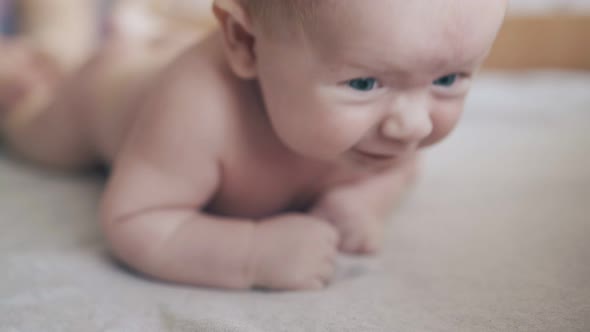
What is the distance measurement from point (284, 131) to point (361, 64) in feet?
0.42

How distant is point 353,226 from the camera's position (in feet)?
2.35

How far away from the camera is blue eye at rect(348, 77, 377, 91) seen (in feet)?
1.75

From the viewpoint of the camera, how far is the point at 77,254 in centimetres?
68

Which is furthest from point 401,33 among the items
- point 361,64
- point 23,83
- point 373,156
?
point 23,83

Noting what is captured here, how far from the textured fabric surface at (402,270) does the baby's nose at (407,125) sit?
0.55 feet

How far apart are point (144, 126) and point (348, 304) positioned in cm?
33

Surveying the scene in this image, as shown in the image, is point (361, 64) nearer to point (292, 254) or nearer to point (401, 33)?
point (401, 33)

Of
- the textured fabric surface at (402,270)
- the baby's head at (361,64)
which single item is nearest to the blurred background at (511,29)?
the textured fabric surface at (402,270)

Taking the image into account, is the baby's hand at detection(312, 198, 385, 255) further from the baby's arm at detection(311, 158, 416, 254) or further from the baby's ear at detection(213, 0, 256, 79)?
the baby's ear at detection(213, 0, 256, 79)

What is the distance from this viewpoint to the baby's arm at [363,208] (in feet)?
2.32

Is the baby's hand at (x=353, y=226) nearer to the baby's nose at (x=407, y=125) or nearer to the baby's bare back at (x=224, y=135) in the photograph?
the baby's bare back at (x=224, y=135)

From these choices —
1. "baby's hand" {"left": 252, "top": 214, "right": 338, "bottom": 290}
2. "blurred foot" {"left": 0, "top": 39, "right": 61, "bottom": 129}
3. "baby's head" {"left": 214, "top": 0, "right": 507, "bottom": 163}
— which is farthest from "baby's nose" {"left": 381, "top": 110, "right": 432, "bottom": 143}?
"blurred foot" {"left": 0, "top": 39, "right": 61, "bottom": 129}

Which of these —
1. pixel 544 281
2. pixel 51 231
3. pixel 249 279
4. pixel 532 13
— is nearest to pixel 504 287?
pixel 544 281

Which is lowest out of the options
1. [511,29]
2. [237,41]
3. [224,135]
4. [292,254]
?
[511,29]
